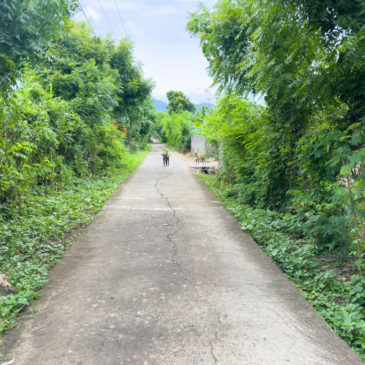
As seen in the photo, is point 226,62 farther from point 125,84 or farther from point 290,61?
point 125,84

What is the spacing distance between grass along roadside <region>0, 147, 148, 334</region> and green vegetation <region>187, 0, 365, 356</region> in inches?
124

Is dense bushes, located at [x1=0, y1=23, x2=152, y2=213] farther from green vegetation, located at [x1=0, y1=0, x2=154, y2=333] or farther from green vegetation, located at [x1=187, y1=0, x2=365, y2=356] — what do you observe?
green vegetation, located at [x1=187, y1=0, x2=365, y2=356]

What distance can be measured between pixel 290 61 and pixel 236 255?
286 cm

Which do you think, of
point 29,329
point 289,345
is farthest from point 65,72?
point 289,345

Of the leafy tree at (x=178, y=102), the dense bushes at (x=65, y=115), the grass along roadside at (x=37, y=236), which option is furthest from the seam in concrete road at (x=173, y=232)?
the leafy tree at (x=178, y=102)

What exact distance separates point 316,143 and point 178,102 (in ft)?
175

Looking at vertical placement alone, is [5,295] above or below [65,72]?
below

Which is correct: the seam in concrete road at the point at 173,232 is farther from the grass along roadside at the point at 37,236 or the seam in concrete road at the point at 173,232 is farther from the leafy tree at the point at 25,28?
the leafy tree at the point at 25,28

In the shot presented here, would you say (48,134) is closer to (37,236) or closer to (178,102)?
(37,236)

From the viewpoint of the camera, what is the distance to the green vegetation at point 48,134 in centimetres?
351

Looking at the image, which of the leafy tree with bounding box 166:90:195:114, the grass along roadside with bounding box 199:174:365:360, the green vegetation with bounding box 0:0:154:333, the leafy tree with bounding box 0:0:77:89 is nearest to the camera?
the grass along roadside with bounding box 199:174:365:360

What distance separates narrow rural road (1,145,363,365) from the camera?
2.54m

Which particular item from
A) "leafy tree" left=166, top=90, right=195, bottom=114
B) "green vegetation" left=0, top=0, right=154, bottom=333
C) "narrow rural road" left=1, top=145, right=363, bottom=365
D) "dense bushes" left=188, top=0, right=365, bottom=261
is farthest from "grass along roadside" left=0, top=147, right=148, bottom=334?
"leafy tree" left=166, top=90, right=195, bottom=114

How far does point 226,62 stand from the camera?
754 centimetres
